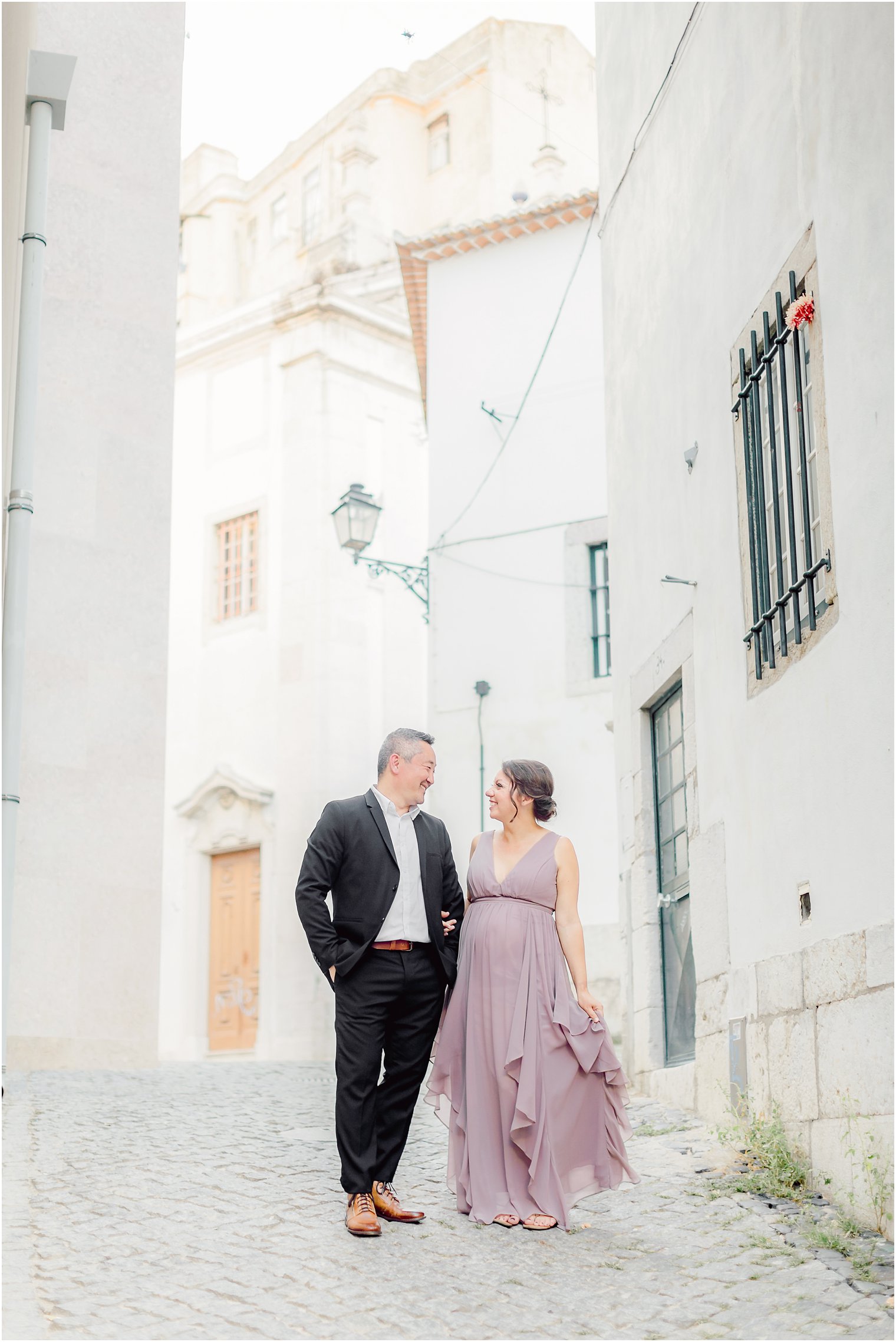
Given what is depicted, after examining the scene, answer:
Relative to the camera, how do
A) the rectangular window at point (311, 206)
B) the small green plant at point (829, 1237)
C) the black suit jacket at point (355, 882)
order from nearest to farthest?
the small green plant at point (829, 1237)
the black suit jacket at point (355, 882)
the rectangular window at point (311, 206)

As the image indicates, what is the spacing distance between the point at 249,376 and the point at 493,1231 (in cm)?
1960

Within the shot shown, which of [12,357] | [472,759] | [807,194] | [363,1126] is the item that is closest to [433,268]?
[472,759]

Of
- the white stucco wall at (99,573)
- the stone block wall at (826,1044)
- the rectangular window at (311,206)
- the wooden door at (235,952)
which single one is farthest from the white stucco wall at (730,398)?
the rectangular window at (311,206)

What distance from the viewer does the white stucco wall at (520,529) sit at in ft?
48.5

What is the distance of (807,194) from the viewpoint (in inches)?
235

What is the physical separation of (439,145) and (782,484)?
2384 cm

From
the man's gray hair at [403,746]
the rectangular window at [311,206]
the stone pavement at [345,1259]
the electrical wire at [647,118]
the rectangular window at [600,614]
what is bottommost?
the stone pavement at [345,1259]

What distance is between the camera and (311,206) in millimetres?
28297

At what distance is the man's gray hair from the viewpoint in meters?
5.41

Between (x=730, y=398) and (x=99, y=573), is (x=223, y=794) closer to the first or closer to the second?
(x=99, y=573)

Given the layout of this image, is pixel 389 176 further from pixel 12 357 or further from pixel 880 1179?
pixel 880 1179

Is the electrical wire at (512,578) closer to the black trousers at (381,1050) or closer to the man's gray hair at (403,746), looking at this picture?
the man's gray hair at (403,746)

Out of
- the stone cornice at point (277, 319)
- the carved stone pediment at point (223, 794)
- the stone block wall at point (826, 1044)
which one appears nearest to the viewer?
the stone block wall at point (826, 1044)

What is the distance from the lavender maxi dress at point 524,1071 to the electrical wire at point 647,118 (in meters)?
4.90
